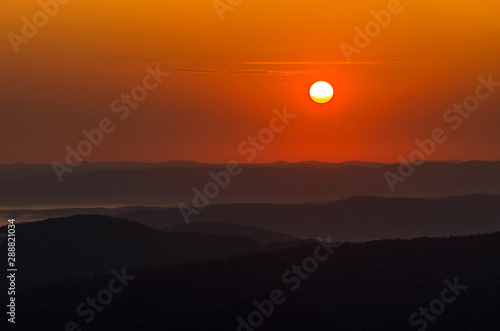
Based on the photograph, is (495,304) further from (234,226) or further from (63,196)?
(63,196)

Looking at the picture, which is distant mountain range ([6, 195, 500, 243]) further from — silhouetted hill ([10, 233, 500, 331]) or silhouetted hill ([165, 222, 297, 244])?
silhouetted hill ([10, 233, 500, 331])

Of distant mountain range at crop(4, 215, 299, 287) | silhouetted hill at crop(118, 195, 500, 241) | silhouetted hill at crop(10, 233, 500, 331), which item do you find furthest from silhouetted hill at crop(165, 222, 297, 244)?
silhouetted hill at crop(10, 233, 500, 331)

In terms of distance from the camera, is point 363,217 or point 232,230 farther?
point 363,217

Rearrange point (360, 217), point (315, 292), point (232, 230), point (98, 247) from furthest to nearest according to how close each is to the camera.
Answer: point (360, 217)
point (232, 230)
point (98, 247)
point (315, 292)

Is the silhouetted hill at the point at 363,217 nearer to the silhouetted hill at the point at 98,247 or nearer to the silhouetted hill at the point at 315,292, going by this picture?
the silhouetted hill at the point at 98,247

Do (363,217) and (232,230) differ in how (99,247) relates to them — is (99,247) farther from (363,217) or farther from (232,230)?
(363,217)

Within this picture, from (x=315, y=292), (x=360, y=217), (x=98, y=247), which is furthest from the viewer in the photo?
(x=360, y=217)

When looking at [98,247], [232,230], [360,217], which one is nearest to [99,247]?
[98,247]

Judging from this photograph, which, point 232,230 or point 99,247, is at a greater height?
point 232,230
